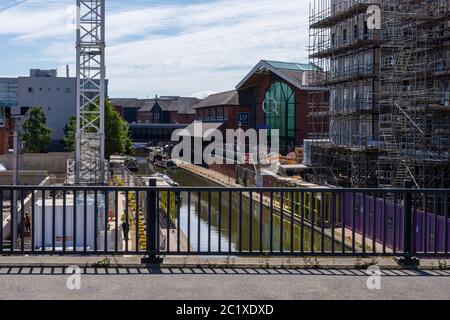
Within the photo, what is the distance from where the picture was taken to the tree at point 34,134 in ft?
208

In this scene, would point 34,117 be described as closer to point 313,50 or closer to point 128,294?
point 313,50

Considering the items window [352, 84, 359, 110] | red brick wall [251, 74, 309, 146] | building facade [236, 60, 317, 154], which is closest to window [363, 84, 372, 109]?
window [352, 84, 359, 110]

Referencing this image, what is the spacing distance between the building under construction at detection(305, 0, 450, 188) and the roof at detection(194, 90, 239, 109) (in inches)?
1363

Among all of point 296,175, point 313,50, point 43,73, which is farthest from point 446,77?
point 43,73

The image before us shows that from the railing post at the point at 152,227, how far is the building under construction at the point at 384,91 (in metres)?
22.3

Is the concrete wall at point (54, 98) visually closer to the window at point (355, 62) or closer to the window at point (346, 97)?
the window at point (346, 97)

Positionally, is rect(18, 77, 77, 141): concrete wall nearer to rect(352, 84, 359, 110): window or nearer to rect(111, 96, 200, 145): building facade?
rect(111, 96, 200, 145): building facade

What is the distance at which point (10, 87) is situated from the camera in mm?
95812

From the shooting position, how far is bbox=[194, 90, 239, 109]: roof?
77812 mm

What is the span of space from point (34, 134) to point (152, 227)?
59.0 meters

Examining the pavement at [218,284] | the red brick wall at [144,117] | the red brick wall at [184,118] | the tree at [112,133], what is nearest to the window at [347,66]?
the tree at [112,133]

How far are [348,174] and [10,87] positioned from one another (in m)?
70.8
